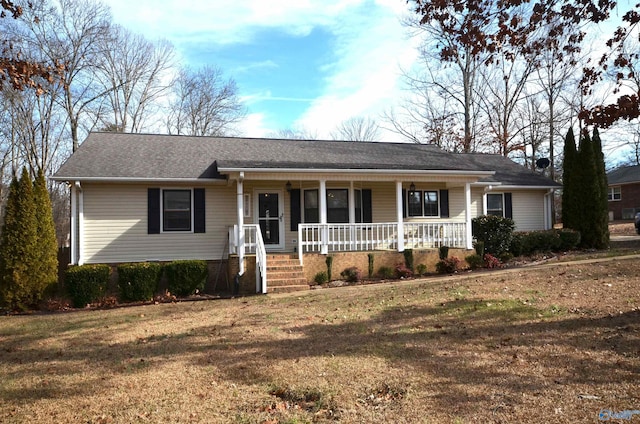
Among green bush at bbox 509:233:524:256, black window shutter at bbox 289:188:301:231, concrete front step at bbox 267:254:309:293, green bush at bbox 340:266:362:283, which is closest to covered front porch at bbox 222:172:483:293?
black window shutter at bbox 289:188:301:231

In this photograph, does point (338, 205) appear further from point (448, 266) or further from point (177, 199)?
point (177, 199)

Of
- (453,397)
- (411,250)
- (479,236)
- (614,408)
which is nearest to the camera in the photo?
(614,408)

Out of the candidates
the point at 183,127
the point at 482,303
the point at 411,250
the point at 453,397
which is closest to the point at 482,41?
the point at 482,303

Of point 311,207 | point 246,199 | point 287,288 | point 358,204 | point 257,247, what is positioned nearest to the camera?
point 287,288

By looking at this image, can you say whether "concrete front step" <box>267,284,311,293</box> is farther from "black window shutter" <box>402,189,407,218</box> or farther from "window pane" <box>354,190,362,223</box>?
"black window shutter" <box>402,189,407,218</box>

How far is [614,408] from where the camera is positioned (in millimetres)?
4035

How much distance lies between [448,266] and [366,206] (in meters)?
3.35

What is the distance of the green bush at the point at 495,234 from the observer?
15148 mm

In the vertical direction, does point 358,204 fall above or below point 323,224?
above

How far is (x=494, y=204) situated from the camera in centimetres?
1873

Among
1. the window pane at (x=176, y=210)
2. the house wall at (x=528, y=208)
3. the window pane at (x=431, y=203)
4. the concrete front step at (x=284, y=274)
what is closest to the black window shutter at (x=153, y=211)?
the window pane at (x=176, y=210)

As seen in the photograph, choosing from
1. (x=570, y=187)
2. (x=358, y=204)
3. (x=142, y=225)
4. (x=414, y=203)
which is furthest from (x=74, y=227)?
(x=570, y=187)

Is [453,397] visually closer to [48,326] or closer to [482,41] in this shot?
[482,41]

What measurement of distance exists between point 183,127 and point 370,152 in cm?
2349
